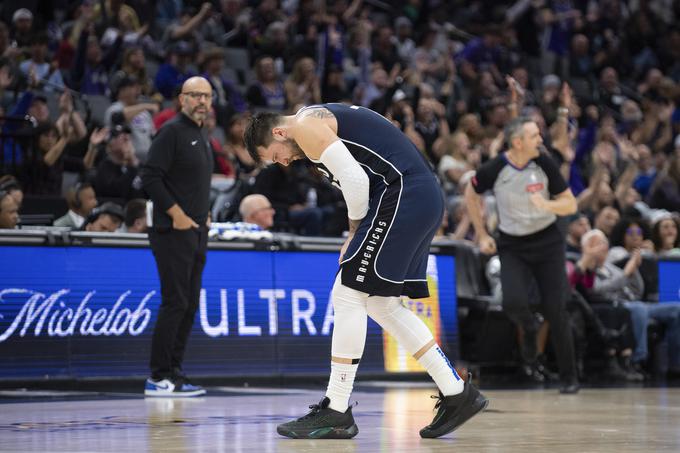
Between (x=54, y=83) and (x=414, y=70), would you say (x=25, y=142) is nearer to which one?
(x=54, y=83)

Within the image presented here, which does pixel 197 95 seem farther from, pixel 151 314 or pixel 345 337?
pixel 345 337

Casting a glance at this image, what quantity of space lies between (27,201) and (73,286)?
2.69 m

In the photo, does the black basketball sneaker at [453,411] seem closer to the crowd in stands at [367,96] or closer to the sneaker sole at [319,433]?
the sneaker sole at [319,433]

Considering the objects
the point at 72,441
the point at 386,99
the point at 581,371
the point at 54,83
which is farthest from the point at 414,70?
the point at 72,441

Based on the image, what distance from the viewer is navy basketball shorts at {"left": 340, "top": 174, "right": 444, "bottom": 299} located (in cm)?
569

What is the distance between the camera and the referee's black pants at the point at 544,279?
368 inches

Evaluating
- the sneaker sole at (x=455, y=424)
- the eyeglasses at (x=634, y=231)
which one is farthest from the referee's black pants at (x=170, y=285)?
the eyeglasses at (x=634, y=231)

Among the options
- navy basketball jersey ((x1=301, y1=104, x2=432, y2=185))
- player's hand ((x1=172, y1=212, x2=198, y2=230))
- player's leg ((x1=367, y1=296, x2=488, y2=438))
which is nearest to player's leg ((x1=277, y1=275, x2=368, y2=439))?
player's leg ((x1=367, y1=296, x2=488, y2=438))

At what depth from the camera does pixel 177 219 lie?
8125 millimetres

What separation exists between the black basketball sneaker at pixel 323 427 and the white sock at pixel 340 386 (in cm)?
3

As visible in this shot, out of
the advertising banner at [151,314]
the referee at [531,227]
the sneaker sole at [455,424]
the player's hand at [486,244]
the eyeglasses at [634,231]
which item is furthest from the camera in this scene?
the eyeglasses at [634,231]

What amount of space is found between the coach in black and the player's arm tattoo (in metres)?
2.52

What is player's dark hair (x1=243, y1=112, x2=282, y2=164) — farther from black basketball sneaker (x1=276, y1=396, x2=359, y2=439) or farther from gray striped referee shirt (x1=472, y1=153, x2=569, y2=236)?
gray striped referee shirt (x1=472, y1=153, x2=569, y2=236)

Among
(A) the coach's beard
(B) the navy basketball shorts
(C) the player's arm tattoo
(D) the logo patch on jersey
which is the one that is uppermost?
(A) the coach's beard
